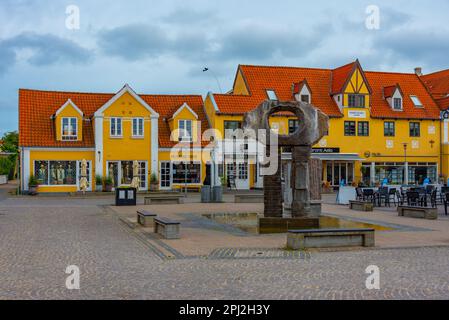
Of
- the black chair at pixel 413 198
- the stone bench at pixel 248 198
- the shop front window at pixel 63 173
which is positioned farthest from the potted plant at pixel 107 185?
the black chair at pixel 413 198

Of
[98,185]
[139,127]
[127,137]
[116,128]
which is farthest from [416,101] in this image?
[98,185]

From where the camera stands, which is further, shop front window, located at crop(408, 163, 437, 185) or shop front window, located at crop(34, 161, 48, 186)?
shop front window, located at crop(408, 163, 437, 185)

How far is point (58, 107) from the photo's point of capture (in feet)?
144

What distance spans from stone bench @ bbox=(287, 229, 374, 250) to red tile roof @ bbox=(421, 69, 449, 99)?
45.6 m

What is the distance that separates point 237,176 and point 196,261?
35.8 metres

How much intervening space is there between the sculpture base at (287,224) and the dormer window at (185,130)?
28.1 meters

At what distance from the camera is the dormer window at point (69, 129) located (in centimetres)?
4188

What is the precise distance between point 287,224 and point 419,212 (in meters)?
6.70

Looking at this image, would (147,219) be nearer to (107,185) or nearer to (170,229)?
(170,229)

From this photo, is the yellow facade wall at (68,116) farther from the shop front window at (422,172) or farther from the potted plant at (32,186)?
the shop front window at (422,172)

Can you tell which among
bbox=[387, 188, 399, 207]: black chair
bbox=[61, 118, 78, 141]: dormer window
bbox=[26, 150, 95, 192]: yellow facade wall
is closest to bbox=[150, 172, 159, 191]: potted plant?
bbox=[26, 150, 95, 192]: yellow facade wall

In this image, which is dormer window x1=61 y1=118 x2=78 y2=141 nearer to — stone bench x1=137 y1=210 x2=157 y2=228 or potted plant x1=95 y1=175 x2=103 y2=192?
potted plant x1=95 y1=175 x2=103 y2=192

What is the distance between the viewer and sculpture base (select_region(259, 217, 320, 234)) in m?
16.8

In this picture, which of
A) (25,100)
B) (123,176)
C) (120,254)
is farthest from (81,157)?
(120,254)
